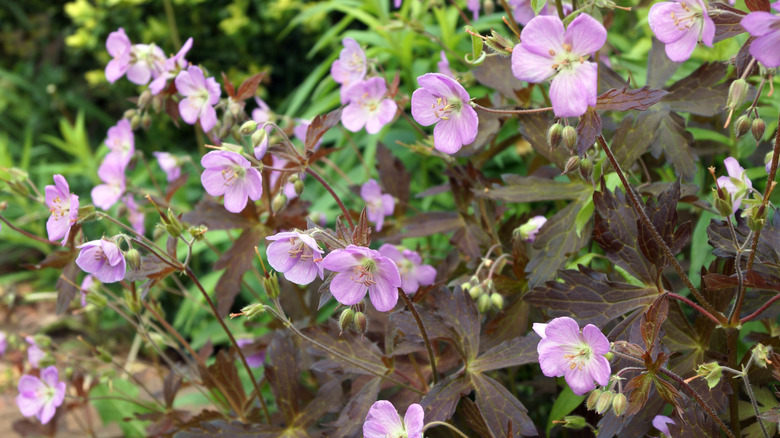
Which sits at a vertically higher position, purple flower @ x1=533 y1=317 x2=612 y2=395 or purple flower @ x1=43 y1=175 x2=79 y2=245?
purple flower @ x1=533 y1=317 x2=612 y2=395

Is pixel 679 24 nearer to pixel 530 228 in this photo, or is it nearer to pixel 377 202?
pixel 530 228

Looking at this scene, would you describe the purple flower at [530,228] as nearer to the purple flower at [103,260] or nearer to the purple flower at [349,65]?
the purple flower at [349,65]

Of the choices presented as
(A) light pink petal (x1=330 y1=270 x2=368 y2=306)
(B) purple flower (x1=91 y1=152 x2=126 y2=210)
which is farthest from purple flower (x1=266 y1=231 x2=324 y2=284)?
(B) purple flower (x1=91 y1=152 x2=126 y2=210)

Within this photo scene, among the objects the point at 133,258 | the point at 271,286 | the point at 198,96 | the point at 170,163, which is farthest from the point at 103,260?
the point at 170,163

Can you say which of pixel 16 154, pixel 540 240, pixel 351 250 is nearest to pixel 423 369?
pixel 540 240

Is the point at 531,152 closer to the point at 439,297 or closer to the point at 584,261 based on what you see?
the point at 584,261

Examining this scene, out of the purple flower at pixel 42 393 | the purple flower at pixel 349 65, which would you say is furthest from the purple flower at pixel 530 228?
the purple flower at pixel 42 393

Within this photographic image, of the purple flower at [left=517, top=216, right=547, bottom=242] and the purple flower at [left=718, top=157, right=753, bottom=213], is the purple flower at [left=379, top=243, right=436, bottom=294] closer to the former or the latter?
the purple flower at [left=517, top=216, right=547, bottom=242]
